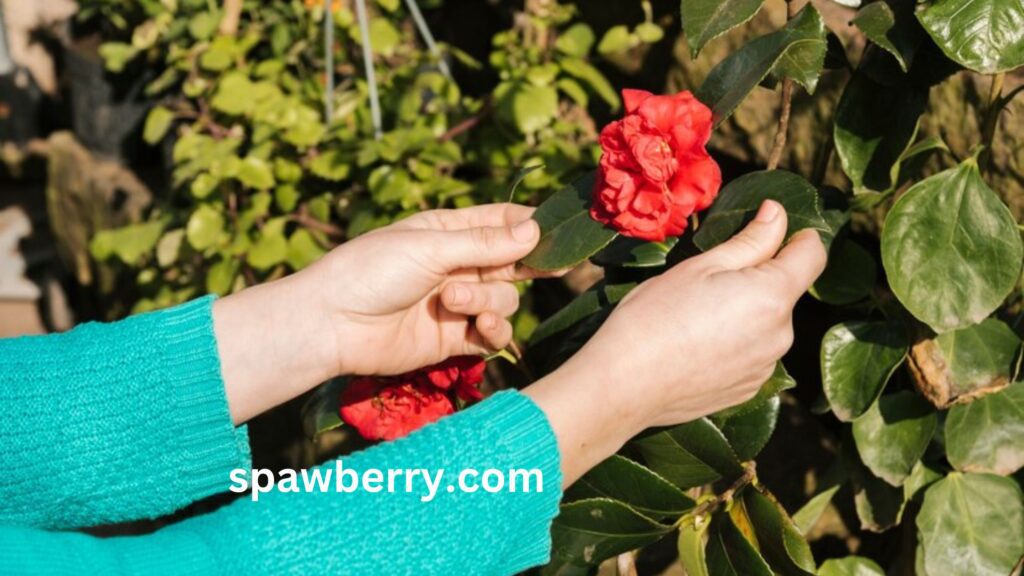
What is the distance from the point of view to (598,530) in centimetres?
138

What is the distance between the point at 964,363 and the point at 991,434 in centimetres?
11

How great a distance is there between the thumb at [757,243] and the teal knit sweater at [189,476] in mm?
252

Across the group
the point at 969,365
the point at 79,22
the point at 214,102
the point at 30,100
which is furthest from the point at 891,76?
the point at 30,100

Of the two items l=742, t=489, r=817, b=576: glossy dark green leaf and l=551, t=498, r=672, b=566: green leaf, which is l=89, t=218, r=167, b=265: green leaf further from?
l=742, t=489, r=817, b=576: glossy dark green leaf

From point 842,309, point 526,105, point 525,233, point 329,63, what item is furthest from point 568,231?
point 329,63

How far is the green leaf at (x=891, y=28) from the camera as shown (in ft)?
4.29

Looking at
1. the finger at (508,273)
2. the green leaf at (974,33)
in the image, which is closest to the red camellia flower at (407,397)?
the finger at (508,273)

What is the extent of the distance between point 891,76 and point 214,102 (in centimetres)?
176

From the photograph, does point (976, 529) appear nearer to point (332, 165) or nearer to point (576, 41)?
point (576, 41)

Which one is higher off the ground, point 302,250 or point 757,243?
point 757,243

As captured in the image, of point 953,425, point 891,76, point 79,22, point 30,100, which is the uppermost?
point 891,76

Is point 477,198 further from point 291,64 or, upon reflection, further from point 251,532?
point 251,532

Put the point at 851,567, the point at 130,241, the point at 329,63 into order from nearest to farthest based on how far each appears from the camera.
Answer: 1. the point at 851,567
2. the point at 329,63
3. the point at 130,241

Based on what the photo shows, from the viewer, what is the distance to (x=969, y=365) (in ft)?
4.98
